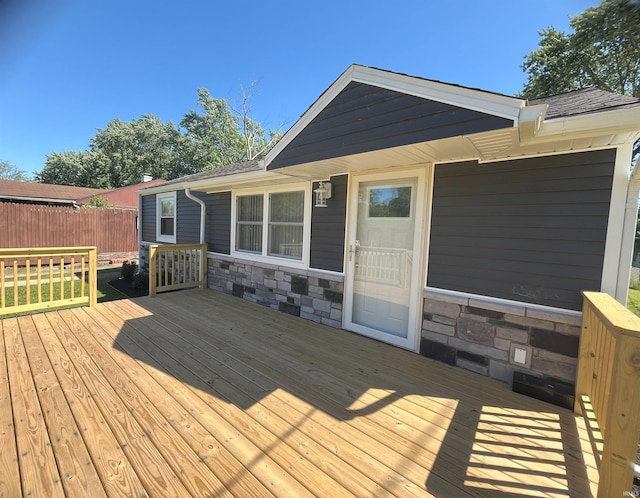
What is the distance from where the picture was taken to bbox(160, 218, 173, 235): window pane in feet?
26.7

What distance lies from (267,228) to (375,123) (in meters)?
2.99

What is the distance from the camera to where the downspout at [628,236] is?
6.98 ft

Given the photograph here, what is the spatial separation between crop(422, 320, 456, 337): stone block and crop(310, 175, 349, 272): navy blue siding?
4.29 ft

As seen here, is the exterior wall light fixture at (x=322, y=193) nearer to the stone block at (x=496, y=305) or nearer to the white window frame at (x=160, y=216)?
the stone block at (x=496, y=305)

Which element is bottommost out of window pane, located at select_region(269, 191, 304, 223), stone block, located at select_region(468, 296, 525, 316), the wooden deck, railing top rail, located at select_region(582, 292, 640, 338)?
the wooden deck

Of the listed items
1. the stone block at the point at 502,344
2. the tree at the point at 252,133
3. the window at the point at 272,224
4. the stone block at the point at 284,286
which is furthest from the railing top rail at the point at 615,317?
the tree at the point at 252,133

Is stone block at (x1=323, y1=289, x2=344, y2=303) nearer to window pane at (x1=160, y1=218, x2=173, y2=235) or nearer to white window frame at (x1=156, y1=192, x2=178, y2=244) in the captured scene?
white window frame at (x1=156, y1=192, x2=178, y2=244)

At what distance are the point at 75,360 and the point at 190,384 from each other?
1.33 metres

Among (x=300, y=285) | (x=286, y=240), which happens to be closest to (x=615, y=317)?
(x=300, y=285)

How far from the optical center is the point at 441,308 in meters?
3.05

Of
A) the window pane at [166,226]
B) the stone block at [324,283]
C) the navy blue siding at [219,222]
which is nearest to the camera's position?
the stone block at [324,283]

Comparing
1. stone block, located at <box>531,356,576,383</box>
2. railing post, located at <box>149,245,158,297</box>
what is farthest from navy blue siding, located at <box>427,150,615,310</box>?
railing post, located at <box>149,245,158,297</box>

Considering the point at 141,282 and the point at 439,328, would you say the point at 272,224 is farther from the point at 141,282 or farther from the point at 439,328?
the point at 141,282

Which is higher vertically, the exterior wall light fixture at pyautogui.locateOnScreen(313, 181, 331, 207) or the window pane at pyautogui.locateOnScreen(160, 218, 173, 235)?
the exterior wall light fixture at pyautogui.locateOnScreen(313, 181, 331, 207)
